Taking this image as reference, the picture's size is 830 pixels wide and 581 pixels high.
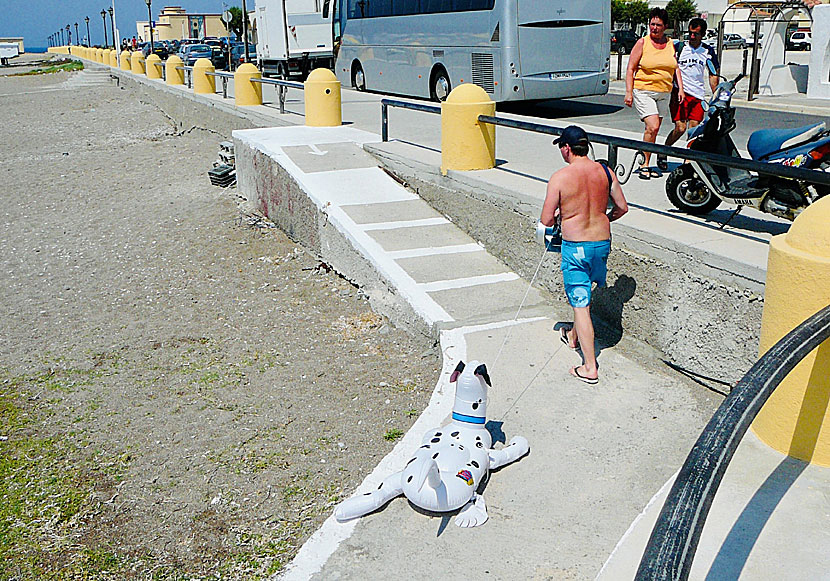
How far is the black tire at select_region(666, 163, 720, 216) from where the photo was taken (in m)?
6.28

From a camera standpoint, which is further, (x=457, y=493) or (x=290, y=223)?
(x=290, y=223)

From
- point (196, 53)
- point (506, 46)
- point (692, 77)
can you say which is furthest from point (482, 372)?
point (196, 53)

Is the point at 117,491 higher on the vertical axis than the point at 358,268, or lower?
lower

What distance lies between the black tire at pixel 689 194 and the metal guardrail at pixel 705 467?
350cm

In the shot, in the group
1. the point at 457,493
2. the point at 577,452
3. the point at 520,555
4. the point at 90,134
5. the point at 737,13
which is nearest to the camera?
the point at 520,555

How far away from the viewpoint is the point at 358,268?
7.88m

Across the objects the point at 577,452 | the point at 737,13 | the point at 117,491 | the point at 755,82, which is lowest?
the point at 117,491

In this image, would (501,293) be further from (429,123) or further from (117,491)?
(429,123)

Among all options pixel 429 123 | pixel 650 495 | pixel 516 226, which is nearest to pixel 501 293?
pixel 516 226

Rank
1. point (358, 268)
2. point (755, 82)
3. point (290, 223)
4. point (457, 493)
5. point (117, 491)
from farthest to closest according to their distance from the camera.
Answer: point (755, 82), point (290, 223), point (358, 268), point (117, 491), point (457, 493)

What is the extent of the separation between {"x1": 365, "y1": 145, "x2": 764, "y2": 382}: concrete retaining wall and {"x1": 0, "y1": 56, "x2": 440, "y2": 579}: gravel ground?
128 centimetres

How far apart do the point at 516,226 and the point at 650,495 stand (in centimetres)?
343

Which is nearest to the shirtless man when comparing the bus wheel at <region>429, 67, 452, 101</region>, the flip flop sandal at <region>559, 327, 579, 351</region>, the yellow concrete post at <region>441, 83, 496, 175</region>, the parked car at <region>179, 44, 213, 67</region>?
the flip flop sandal at <region>559, 327, 579, 351</region>

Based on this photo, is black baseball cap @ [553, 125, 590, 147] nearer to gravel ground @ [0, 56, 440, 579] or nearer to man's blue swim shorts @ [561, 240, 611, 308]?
man's blue swim shorts @ [561, 240, 611, 308]
